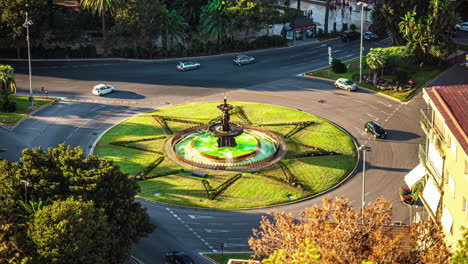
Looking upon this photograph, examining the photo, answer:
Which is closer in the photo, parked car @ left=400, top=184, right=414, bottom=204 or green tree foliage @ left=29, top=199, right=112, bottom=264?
green tree foliage @ left=29, top=199, right=112, bottom=264

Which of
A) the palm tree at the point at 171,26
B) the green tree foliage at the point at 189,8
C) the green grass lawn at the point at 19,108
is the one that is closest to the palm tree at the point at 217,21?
the palm tree at the point at 171,26

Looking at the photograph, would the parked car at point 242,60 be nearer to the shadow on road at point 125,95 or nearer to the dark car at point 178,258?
the shadow on road at point 125,95

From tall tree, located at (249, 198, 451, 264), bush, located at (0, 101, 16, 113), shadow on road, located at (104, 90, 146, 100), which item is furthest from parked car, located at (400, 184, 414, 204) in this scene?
bush, located at (0, 101, 16, 113)

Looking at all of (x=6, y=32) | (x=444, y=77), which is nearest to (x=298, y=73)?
(x=444, y=77)

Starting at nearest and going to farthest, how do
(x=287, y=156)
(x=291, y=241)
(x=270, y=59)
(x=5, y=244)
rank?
(x=291, y=241) → (x=5, y=244) → (x=287, y=156) → (x=270, y=59)

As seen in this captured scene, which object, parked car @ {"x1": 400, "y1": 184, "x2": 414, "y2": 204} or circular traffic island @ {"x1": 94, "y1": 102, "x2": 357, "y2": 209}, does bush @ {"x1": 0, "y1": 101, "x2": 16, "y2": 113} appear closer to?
circular traffic island @ {"x1": 94, "y1": 102, "x2": 357, "y2": 209}

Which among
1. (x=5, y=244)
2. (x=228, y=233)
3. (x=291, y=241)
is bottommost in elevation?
(x=228, y=233)

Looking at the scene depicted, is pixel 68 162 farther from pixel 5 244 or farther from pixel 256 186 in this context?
pixel 256 186
